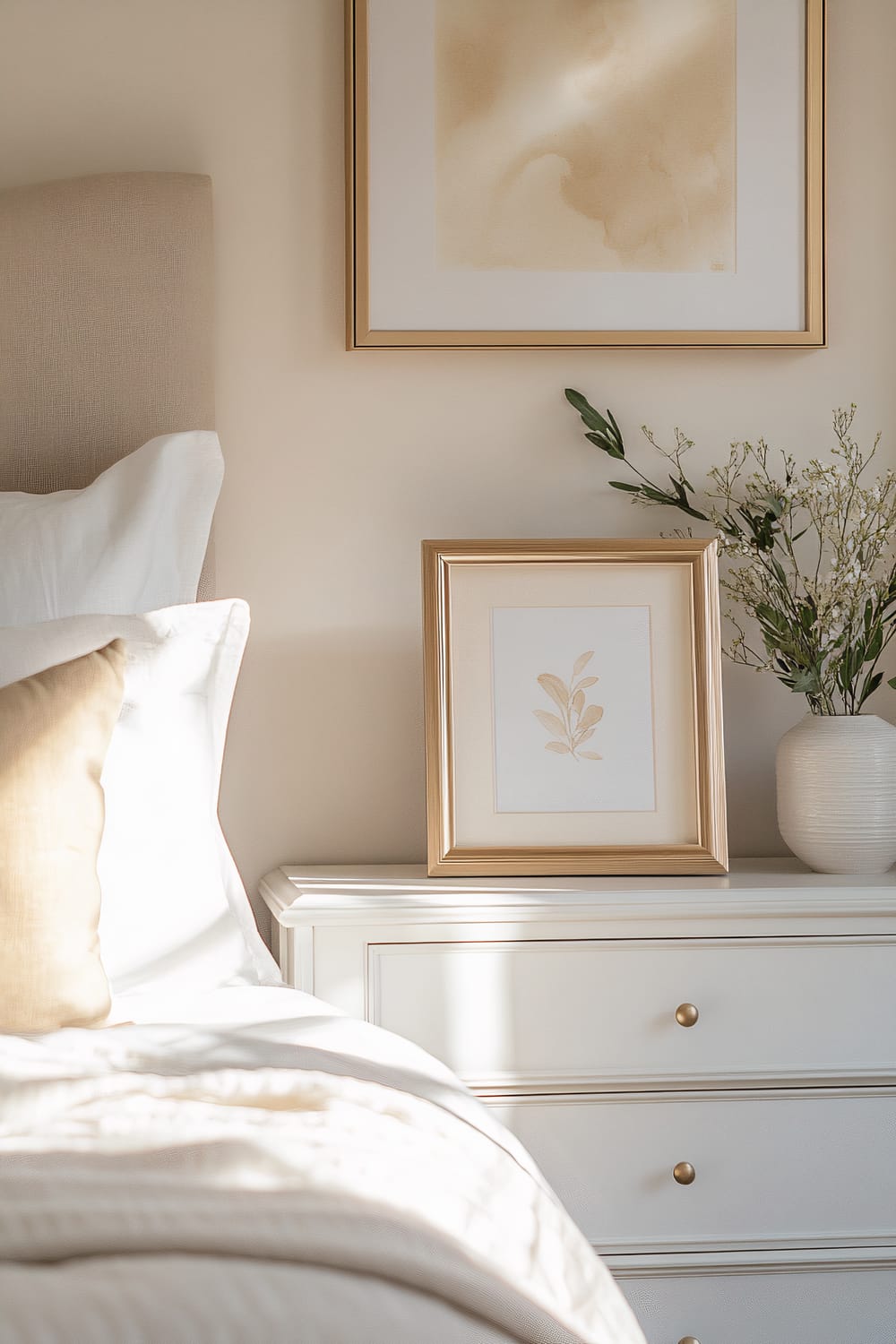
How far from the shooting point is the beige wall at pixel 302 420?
1771mm

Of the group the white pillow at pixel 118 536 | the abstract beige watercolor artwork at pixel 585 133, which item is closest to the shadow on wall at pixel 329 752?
the white pillow at pixel 118 536

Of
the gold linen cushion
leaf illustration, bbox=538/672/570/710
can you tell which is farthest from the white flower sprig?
the gold linen cushion

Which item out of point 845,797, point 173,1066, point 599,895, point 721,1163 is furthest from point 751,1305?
point 173,1066

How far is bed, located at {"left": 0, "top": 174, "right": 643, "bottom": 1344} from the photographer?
61cm

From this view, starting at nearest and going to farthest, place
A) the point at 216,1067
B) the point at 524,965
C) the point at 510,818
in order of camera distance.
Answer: the point at 216,1067 < the point at 524,965 < the point at 510,818

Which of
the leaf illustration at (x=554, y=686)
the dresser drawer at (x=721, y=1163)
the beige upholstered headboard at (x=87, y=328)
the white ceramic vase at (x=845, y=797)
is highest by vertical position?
the beige upholstered headboard at (x=87, y=328)

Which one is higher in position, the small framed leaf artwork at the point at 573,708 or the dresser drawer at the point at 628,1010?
the small framed leaf artwork at the point at 573,708

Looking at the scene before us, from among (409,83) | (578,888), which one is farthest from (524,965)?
(409,83)

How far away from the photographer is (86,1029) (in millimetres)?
990

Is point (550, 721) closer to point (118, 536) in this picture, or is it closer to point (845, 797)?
point (845, 797)

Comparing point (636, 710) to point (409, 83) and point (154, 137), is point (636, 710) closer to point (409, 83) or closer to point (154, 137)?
point (409, 83)

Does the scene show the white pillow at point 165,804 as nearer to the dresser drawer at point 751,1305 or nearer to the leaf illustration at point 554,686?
the leaf illustration at point 554,686

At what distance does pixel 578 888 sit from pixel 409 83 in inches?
50.2

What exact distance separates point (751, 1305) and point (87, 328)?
1.64 m
